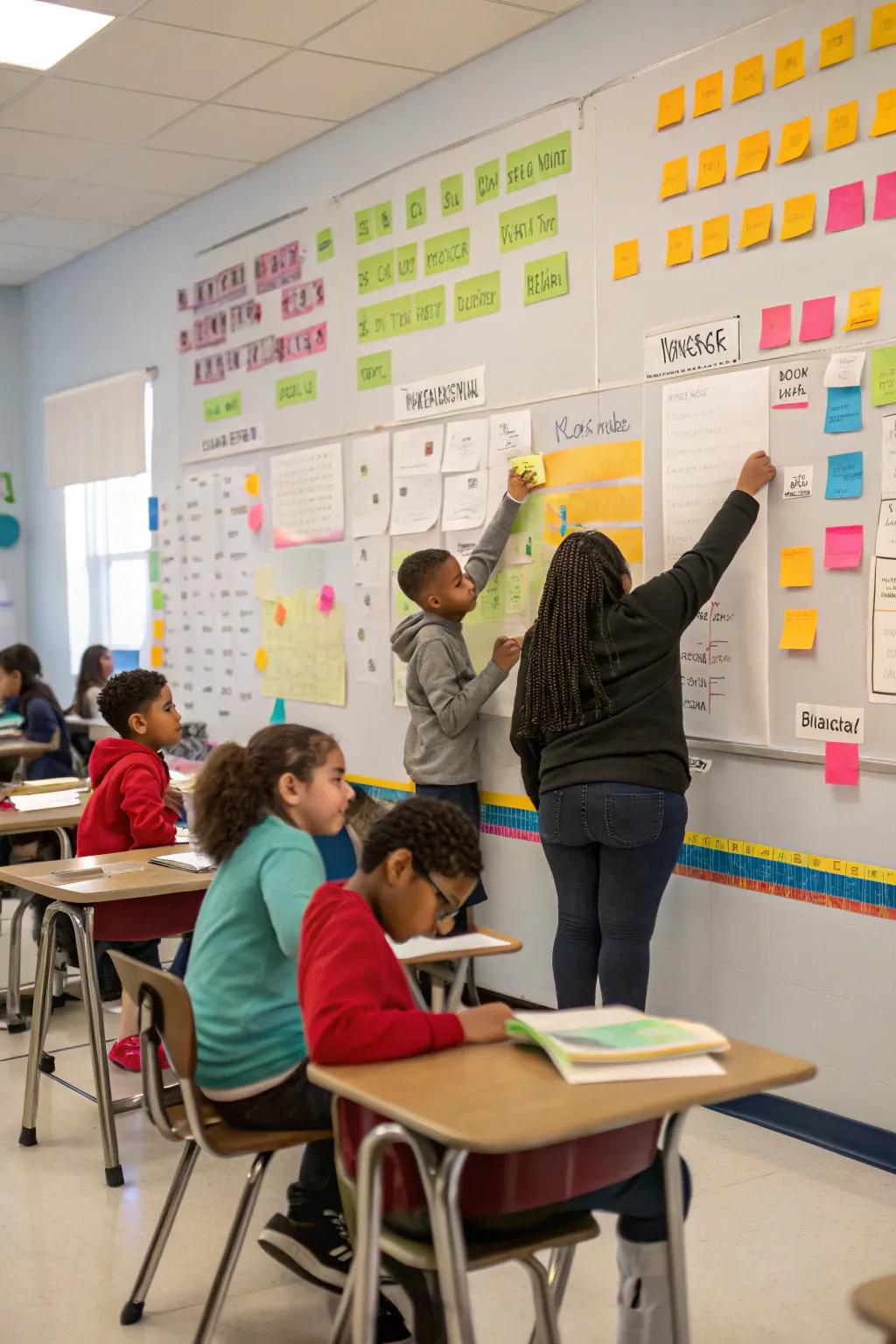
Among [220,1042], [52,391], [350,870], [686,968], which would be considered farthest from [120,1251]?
[52,391]

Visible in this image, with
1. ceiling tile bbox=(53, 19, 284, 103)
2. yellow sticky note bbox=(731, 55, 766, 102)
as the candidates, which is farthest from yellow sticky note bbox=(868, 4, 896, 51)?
ceiling tile bbox=(53, 19, 284, 103)

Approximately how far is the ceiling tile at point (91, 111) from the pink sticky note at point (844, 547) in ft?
9.50

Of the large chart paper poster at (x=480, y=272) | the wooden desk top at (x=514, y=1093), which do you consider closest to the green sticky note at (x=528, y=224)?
the large chart paper poster at (x=480, y=272)

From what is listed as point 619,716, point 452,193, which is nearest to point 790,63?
point 452,193

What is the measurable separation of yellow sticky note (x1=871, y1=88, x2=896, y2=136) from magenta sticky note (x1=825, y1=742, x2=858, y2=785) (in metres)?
1.39

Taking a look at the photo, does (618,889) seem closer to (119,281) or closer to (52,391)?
(119,281)

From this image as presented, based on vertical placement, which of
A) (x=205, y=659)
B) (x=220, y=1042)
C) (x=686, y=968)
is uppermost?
(x=205, y=659)

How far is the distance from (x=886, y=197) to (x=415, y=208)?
1951 millimetres

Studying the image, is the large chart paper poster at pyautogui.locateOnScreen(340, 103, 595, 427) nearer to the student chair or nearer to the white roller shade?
the white roller shade

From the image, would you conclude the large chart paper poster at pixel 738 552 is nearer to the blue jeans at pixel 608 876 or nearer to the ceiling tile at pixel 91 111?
the blue jeans at pixel 608 876

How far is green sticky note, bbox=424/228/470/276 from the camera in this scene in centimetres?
454

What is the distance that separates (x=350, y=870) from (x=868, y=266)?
1934 mm

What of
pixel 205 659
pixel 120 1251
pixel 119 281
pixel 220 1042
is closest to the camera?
pixel 220 1042

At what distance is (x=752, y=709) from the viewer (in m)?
3.59
